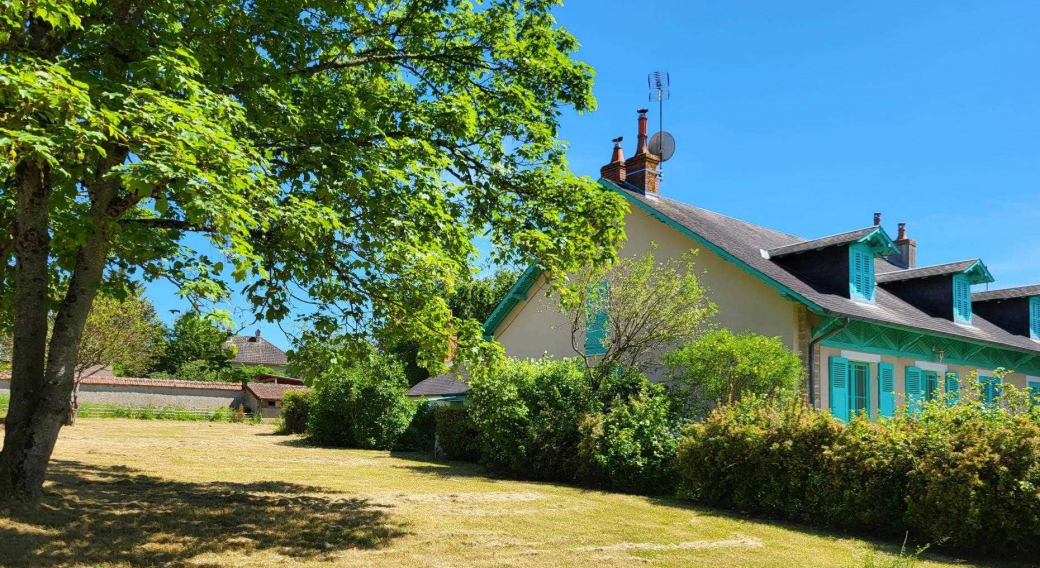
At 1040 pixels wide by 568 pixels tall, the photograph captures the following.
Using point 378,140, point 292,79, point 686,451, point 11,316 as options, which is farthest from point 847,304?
point 11,316

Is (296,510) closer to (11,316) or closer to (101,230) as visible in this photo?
(101,230)

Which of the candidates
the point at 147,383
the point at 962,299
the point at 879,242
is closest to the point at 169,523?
the point at 879,242

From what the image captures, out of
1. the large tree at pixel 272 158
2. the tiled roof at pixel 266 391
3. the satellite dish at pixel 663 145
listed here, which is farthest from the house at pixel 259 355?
the large tree at pixel 272 158

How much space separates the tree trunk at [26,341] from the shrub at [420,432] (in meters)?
15.3

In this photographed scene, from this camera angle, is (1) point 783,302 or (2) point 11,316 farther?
(1) point 783,302

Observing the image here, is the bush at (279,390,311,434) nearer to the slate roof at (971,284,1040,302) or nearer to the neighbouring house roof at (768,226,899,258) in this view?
the neighbouring house roof at (768,226,899,258)

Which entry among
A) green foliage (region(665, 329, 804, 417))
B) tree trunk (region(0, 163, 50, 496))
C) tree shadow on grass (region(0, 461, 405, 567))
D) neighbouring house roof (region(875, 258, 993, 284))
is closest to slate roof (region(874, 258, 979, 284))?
neighbouring house roof (region(875, 258, 993, 284))

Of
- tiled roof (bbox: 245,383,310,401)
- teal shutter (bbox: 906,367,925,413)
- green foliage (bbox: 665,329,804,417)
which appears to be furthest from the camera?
tiled roof (bbox: 245,383,310,401)

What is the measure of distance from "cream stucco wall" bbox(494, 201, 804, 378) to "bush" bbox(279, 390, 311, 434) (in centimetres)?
1181

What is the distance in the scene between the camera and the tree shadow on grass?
6875mm

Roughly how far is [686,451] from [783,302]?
544 cm

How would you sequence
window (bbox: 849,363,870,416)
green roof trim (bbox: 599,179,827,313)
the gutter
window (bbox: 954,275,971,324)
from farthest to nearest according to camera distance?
window (bbox: 954,275,971,324) < window (bbox: 849,363,870,416) < the gutter < green roof trim (bbox: 599,179,827,313)

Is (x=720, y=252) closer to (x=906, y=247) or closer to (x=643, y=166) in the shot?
(x=643, y=166)

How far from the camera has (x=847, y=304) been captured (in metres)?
16.5
